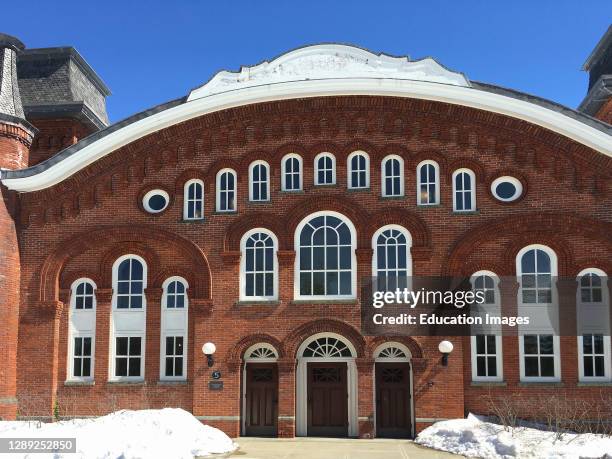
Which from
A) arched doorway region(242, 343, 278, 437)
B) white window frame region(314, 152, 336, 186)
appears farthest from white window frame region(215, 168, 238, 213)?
arched doorway region(242, 343, 278, 437)

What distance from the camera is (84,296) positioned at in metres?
22.1

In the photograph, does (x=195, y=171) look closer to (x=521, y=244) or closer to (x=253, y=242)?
(x=253, y=242)

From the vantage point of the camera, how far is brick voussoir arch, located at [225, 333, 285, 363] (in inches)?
824

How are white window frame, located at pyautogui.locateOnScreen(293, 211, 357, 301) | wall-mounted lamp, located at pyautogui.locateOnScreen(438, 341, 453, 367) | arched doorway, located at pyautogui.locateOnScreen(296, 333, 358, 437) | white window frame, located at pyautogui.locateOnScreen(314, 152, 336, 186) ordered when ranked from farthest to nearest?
white window frame, located at pyautogui.locateOnScreen(314, 152, 336, 186)
white window frame, located at pyautogui.locateOnScreen(293, 211, 357, 301)
arched doorway, located at pyautogui.locateOnScreen(296, 333, 358, 437)
wall-mounted lamp, located at pyautogui.locateOnScreen(438, 341, 453, 367)

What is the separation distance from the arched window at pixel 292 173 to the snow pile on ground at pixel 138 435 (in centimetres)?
684

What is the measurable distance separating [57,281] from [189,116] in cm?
609

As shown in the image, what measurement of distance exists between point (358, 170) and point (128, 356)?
27.4 feet

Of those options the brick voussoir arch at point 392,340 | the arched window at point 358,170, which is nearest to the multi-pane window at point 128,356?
the brick voussoir arch at point 392,340

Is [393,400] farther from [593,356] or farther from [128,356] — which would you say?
[128,356]

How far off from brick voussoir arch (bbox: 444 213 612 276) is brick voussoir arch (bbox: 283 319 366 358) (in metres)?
3.08

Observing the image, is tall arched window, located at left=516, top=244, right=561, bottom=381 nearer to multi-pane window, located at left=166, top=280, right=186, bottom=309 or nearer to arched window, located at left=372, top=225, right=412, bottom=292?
arched window, located at left=372, top=225, right=412, bottom=292

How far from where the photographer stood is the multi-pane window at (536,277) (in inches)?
808

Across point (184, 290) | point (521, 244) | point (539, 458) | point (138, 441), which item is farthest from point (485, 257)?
point (138, 441)

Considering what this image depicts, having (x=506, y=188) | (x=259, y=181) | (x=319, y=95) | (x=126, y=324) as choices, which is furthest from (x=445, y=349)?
(x=126, y=324)
